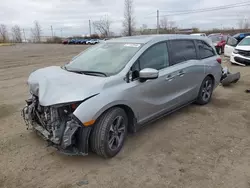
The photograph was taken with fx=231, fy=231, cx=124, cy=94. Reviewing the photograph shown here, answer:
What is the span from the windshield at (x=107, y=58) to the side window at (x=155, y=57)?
187 millimetres

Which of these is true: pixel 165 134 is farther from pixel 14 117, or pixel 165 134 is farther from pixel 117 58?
pixel 14 117

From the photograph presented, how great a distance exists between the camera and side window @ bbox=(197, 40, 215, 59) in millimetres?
5113

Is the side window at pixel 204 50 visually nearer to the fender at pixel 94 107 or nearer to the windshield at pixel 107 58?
the windshield at pixel 107 58

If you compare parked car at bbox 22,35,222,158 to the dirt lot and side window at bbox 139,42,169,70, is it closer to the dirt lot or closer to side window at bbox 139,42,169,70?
Answer: side window at bbox 139,42,169,70

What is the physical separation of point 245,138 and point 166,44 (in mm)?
2056

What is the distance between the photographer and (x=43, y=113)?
3.23m

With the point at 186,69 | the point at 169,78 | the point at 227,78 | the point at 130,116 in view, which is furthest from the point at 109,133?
the point at 227,78

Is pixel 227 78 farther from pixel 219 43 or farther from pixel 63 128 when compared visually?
pixel 219 43

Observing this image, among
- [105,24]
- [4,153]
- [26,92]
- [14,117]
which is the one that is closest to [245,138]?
[4,153]

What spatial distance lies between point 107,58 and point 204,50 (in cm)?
260

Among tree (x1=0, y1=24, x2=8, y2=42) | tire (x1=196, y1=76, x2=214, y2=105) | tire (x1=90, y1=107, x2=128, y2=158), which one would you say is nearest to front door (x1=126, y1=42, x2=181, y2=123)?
tire (x1=90, y1=107, x2=128, y2=158)

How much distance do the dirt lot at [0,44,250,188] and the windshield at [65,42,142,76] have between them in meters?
1.24

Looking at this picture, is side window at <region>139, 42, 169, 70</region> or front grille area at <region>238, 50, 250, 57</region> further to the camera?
front grille area at <region>238, 50, 250, 57</region>

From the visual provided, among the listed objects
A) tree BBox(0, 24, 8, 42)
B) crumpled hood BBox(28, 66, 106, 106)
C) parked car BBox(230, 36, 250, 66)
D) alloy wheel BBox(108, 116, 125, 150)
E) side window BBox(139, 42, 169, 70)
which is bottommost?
alloy wheel BBox(108, 116, 125, 150)
